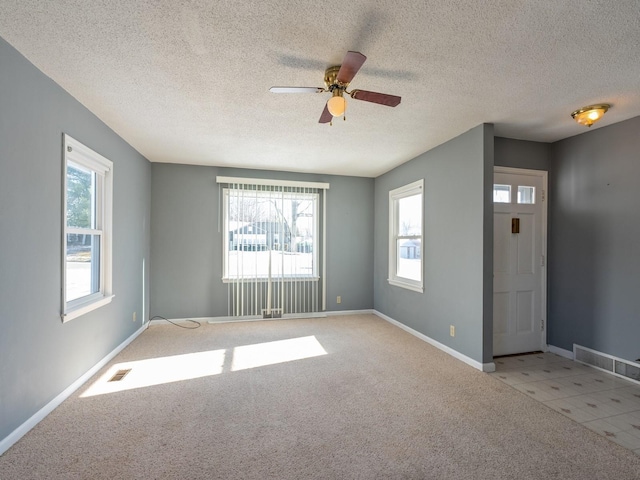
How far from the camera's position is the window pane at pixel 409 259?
448cm

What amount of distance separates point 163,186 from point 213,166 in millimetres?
802

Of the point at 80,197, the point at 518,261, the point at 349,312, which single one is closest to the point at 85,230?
the point at 80,197

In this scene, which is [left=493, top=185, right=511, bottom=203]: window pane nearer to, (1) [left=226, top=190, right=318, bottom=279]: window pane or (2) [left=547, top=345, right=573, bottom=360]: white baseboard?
(2) [left=547, top=345, right=573, bottom=360]: white baseboard

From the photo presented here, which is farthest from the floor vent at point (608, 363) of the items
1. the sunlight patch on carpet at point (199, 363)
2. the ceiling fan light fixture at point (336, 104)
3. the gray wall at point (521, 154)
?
the ceiling fan light fixture at point (336, 104)

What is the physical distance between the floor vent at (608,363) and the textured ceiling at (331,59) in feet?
7.61

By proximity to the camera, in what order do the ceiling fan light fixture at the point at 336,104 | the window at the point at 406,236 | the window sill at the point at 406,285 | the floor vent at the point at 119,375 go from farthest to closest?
the window at the point at 406,236 < the window sill at the point at 406,285 < the floor vent at the point at 119,375 < the ceiling fan light fixture at the point at 336,104

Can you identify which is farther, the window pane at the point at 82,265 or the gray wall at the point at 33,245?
the window pane at the point at 82,265

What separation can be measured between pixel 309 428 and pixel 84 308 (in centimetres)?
219

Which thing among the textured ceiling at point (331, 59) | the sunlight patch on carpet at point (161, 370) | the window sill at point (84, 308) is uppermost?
the textured ceiling at point (331, 59)

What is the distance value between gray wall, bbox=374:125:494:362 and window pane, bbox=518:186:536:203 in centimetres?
84

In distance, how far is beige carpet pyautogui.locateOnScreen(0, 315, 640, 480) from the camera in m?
1.79

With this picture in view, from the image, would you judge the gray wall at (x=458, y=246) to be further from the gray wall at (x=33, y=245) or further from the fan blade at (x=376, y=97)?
the gray wall at (x=33, y=245)

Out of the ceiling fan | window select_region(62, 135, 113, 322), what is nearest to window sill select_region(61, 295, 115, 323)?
window select_region(62, 135, 113, 322)

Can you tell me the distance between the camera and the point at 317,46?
6.31 ft
